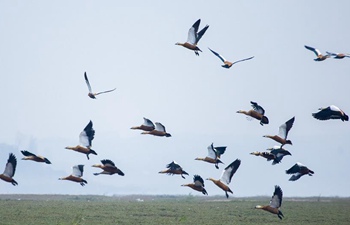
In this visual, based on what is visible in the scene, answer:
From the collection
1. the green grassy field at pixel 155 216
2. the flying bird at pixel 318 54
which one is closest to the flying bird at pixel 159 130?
the flying bird at pixel 318 54

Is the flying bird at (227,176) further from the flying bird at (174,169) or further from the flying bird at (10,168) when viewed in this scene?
the flying bird at (10,168)

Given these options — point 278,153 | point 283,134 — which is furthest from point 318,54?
point 278,153

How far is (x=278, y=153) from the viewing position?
28.3m

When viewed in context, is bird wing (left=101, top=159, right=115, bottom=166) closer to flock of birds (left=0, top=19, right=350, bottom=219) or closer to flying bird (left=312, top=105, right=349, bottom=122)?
flock of birds (left=0, top=19, right=350, bottom=219)

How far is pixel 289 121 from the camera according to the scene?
93.6 feet

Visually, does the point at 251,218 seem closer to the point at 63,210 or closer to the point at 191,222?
the point at 191,222

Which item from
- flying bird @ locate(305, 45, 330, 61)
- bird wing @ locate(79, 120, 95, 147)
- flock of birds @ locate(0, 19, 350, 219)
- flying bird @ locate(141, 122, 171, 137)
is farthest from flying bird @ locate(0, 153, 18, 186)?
flying bird @ locate(305, 45, 330, 61)

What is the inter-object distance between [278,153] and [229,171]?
2.01 meters

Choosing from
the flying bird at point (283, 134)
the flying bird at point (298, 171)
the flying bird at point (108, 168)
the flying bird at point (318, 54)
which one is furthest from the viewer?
the flying bird at point (108, 168)

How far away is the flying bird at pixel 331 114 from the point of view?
83.9ft

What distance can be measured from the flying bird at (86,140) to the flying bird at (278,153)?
693 cm

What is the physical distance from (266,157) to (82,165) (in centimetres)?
752

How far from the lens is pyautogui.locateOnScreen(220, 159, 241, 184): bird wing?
91.9ft

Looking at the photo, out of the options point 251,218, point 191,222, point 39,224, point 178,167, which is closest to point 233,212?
point 251,218
